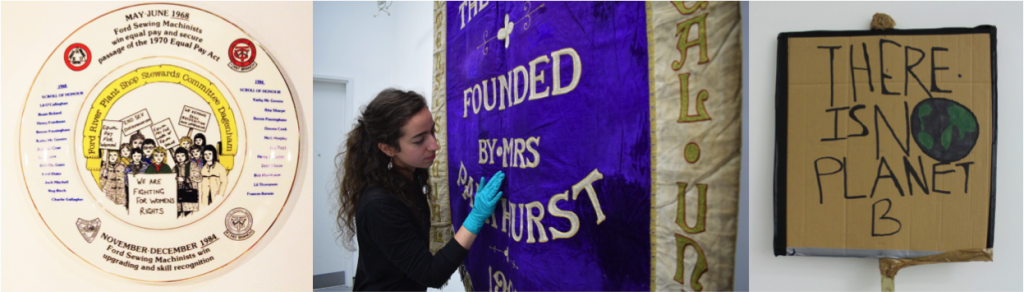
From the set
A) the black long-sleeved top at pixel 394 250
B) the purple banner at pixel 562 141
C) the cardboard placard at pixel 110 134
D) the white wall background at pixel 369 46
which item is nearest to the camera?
the cardboard placard at pixel 110 134

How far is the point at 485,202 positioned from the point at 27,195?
806 millimetres

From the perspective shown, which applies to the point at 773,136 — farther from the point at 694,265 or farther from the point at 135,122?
the point at 135,122

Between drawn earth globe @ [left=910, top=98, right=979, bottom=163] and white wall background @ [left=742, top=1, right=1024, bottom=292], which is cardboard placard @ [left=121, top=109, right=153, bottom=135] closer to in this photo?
white wall background @ [left=742, top=1, right=1024, bottom=292]

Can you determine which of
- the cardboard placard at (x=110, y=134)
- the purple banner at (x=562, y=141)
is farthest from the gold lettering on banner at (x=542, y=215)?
the cardboard placard at (x=110, y=134)

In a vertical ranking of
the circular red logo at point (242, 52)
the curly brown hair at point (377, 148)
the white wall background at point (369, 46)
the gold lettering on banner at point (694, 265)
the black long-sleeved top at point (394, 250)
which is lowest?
the black long-sleeved top at point (394, 250)

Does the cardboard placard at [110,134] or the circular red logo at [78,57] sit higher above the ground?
the circular red logo at [78,57]

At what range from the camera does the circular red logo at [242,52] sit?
20.6 inches

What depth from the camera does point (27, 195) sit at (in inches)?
19.4

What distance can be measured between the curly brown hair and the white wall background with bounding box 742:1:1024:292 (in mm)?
892

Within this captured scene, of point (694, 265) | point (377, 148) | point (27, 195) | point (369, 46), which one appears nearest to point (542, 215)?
point (694, 265)

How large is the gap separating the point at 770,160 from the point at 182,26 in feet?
3.01

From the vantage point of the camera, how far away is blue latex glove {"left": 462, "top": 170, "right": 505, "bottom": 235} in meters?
1.01

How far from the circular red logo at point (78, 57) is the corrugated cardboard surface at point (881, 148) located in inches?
40.0

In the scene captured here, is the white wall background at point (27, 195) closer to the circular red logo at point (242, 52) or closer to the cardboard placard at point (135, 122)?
the circular red logo at point (242, 52)
